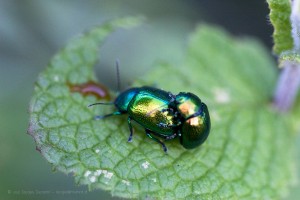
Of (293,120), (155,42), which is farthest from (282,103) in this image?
(155,42)

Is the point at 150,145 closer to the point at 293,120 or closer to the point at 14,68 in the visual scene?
the point at 293,120

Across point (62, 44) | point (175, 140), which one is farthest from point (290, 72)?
point (62, 44)

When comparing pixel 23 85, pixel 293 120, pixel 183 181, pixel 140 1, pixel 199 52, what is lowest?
pixel 183 181

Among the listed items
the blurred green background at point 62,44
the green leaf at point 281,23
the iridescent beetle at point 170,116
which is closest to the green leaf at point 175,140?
the iridescent beetle at point 170,116

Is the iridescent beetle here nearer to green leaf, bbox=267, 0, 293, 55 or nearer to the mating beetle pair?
the mating beetle pair

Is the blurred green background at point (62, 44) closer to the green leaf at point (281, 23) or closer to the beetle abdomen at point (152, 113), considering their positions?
the beetle abdomen at point (152, 113)

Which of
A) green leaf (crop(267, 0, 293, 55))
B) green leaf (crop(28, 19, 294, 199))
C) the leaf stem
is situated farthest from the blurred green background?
green leaf (crop(267, 0, 293, 55))

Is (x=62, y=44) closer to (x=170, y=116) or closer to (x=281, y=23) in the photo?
(x=170, y=116)
